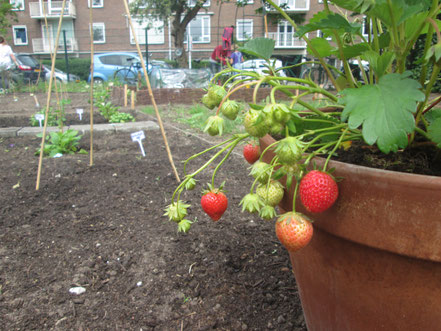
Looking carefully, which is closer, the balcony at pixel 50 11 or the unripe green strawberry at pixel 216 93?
the unripe green strawberry at pixel 216 93

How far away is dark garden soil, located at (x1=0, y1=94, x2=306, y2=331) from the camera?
4.32ft

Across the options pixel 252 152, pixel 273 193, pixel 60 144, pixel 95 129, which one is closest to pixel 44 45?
pixel 95 129

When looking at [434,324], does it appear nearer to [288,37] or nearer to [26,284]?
[26,284]

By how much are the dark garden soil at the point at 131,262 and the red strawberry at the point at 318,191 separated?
2.28ft

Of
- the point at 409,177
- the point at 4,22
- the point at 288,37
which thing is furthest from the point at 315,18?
the point at 288,37

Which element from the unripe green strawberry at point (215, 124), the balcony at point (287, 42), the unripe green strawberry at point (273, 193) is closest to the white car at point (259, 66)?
the unripe green strawberry at point (215, 124)

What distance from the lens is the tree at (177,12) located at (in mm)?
13539

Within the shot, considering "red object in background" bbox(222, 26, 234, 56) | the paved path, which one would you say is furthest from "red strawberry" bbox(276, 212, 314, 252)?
"red object in background" bbox(222, 26, 234, 56)

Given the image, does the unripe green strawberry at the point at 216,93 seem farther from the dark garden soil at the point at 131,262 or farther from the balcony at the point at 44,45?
the balcony at the point at 44,45

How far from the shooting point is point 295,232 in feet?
2.48

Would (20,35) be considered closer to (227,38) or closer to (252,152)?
(227,38)

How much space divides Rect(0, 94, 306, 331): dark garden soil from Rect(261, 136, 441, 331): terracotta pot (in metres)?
0.45

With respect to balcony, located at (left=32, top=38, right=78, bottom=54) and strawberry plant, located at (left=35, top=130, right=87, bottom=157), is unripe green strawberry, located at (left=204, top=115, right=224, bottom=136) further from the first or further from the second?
balcony, located at (left=32, top=38, right=78, bottom=54)

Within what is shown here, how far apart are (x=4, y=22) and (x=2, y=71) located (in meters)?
5.82
